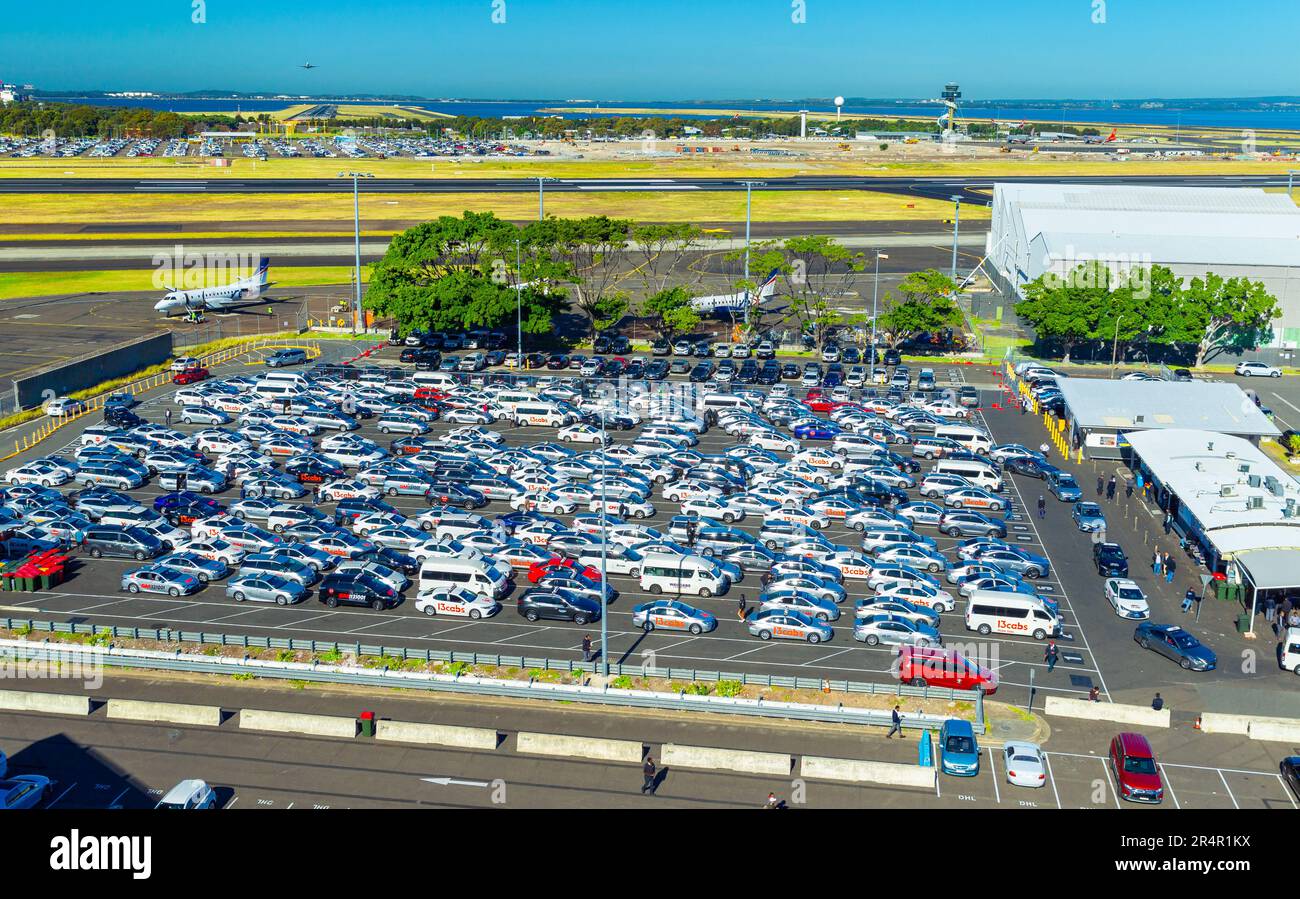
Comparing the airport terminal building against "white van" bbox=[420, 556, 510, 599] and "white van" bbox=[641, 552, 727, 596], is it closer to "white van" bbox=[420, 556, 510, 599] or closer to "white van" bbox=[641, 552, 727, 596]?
"white van" bbox=[641, 552, 727, 596]

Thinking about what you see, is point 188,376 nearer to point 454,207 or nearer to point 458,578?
point 458,578

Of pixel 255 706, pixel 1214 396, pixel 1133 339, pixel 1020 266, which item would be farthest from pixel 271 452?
pixel 1020 266

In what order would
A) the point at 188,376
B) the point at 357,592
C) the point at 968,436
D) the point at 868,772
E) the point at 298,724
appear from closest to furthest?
the point at 868,772
the point at 298,724
the point at 357,592
the point at 968,436
the point at 188,376

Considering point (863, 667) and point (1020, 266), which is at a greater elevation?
point (1020, 266)

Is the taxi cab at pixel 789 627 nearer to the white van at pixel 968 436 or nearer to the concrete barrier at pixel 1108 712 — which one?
the concrete barrier at pixel 1108 712

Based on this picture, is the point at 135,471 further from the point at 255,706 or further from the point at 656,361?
the point at 656,361

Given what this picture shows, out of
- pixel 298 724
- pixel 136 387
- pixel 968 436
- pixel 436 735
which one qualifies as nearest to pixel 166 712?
pixel 298 724
